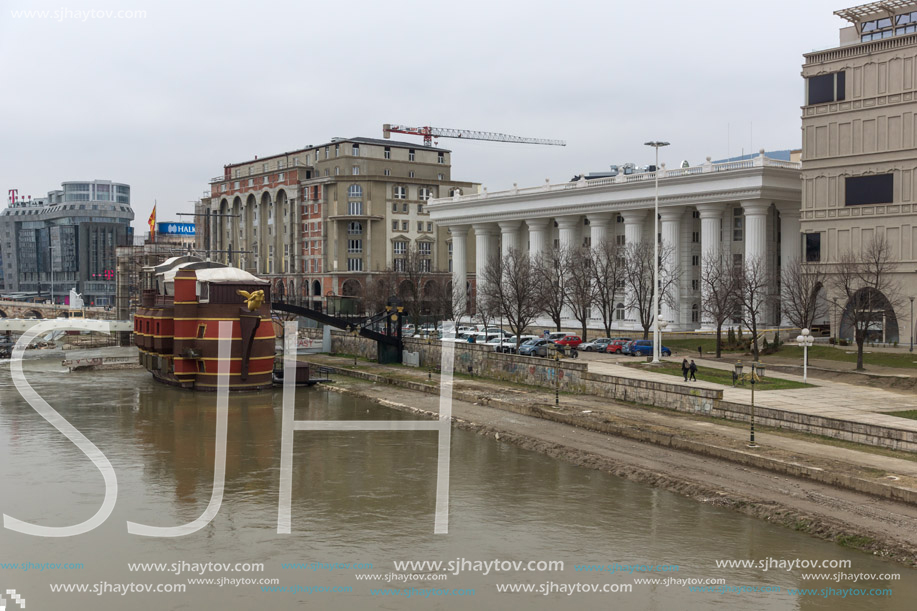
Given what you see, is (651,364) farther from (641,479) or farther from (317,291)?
(317,291)

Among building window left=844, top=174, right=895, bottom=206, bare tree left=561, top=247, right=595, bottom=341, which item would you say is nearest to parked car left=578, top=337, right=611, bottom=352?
bare tree left=561, top=247, right=595, bottom=341

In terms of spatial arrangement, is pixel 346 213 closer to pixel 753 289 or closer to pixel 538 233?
pixel 538 233

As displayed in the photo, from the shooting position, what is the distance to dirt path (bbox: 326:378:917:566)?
24484mm

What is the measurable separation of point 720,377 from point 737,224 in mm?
36927

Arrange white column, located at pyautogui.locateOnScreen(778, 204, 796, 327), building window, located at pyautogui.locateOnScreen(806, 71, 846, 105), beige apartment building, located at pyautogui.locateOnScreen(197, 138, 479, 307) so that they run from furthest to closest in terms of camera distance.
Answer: beige apartment building, located at pyautogui.locateOnScreen(197, 138, 479, 307) → white column, located at pyautogui.locateOnScreen(778, 204, 796, 327) → building window, located at pyautogui.locateOnScreen(806, 71, 846, 105)

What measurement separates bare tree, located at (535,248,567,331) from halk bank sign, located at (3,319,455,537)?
18035 millimetres

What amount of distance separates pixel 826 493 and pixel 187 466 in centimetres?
2420

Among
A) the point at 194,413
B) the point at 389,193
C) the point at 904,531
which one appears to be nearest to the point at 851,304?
the point at 904,531

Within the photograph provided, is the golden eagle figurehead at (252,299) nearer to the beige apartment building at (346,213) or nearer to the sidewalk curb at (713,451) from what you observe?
the sidewalk curb at (713,451)

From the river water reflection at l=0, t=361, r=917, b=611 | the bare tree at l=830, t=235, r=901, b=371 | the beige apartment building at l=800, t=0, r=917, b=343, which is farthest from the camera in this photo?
the beige apartment building at l=800, t=0, r=917, b=343

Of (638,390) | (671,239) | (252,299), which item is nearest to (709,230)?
(671,239)

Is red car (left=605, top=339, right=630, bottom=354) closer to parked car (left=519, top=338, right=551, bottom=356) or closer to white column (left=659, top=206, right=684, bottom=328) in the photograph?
parked car (left=519, top=338, right=551, bottom=356)

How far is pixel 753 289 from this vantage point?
6369cm

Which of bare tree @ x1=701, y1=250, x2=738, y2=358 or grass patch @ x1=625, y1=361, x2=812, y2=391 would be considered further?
bare tree @ x1=701, y1=250, x2=738, y2=358
